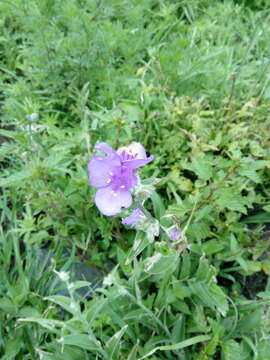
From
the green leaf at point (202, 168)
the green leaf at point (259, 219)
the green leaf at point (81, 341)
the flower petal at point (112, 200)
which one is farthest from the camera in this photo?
the green leaf at point (259, 219)

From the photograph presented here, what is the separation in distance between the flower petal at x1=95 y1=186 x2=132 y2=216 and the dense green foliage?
20cm

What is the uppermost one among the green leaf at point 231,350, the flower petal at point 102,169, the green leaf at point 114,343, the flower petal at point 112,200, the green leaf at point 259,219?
the flower petal at point 102,169

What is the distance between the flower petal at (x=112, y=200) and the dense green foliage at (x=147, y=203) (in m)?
0.20

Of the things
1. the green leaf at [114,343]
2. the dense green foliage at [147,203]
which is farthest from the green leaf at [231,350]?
the green leaf at [114,343]

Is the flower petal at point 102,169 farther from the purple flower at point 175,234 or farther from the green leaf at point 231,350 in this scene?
the green leaf at point 231,350

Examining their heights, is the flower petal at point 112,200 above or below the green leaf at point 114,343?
above

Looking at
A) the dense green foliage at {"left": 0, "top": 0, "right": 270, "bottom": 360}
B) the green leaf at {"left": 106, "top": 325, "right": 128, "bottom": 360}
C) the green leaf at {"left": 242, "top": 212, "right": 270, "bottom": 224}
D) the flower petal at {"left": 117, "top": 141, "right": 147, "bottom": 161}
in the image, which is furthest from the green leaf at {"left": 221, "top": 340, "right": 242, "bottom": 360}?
the flower petal at {"left": 117, "top": 141, "right": 147, "bottom": 161}

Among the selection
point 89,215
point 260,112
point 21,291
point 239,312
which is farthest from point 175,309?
point 260,112

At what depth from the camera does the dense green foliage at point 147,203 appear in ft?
4.59

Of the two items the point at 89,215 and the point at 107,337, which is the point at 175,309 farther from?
the point at 89,215

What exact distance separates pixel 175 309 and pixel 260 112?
104cm

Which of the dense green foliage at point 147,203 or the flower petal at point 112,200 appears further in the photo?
the dense green foliage at point 147,203

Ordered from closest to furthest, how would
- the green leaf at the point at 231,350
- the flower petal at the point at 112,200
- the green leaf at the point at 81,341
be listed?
the flower petal at the point at 112,200 → the green leaf at the point at 81,341 → the green leaf at the point at 231,350

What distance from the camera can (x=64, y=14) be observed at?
2004 mm
